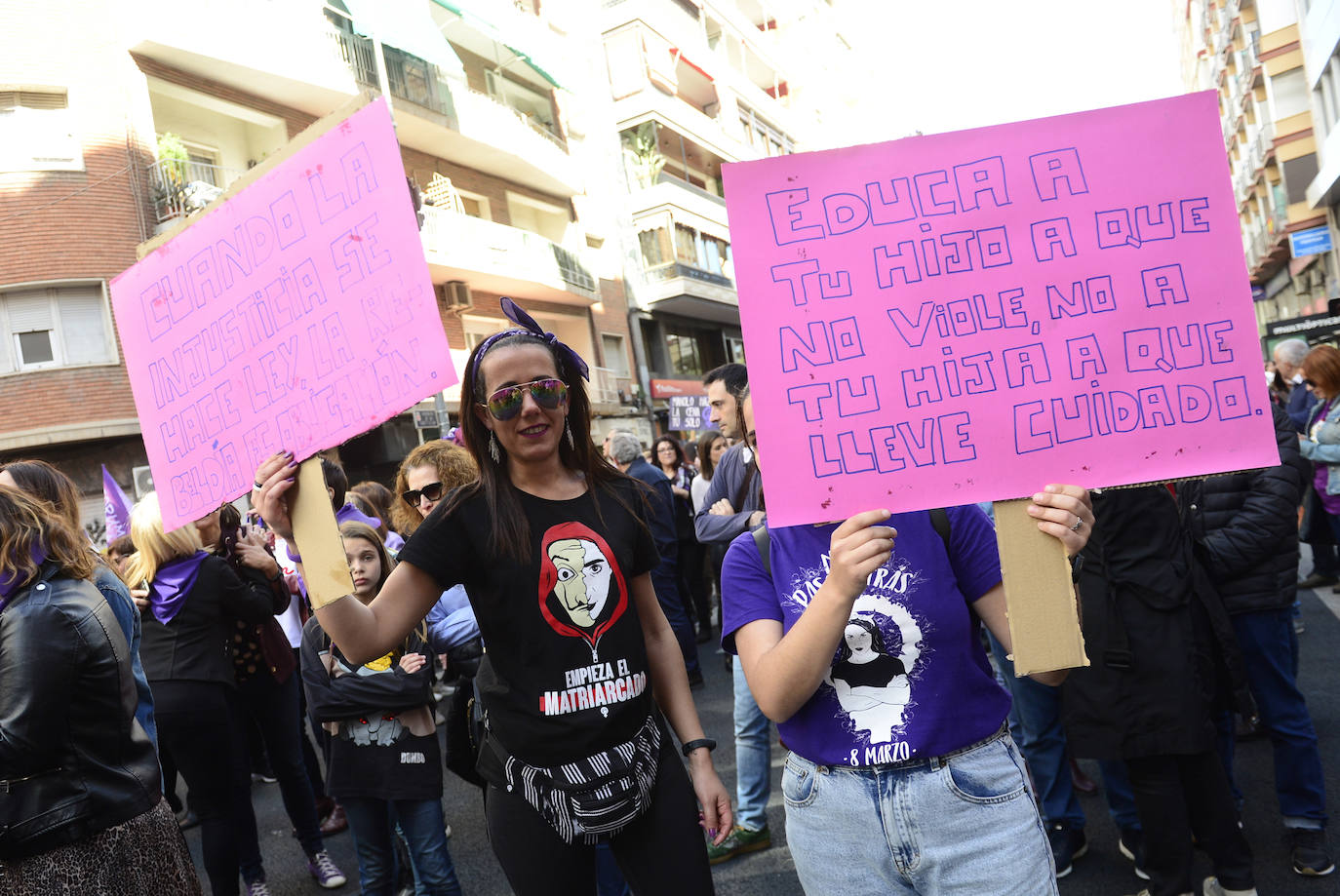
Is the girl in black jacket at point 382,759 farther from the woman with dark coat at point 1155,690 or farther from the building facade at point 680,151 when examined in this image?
the building facade at point 680,151

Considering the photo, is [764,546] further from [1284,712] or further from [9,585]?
[1284,712]

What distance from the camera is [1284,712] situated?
3.27 meters

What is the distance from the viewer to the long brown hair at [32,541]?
2289 millimetres

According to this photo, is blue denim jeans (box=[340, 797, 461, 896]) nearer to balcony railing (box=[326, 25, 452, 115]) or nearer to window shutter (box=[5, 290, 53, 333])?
window shutter (box=[5, 290, 53, 333])

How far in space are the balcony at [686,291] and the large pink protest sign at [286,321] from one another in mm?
21836

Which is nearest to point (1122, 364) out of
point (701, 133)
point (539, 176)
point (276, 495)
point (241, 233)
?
point (276, 495)

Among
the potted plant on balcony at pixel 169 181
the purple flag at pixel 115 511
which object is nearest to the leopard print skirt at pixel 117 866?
the purple flag at pixel 115 511

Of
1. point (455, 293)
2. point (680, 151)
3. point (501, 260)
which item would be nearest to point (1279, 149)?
point (680, 151)

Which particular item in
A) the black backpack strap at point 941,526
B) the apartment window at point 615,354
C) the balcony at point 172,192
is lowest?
the black backpack strap at point 941,526

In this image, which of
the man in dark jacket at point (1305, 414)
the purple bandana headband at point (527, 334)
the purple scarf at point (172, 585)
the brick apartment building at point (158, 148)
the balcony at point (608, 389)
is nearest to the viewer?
the purple bandana headband at point (527, 334)

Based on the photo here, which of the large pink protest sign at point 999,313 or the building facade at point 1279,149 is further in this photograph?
the building facade at point 1279,149

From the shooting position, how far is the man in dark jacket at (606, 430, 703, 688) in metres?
5.00

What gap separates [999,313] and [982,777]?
2.91 feet

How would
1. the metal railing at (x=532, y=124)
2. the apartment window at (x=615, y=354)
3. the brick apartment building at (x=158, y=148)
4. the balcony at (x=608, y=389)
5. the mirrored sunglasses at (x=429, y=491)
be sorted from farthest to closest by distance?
the apartment window at (x=615, y=354), the balcony at (x=608, y=389), the metal railing at (x=532, y=124), the brick apartment building at (x=158, y=148), the mirrored sunglasses at (x=429, y=491)
